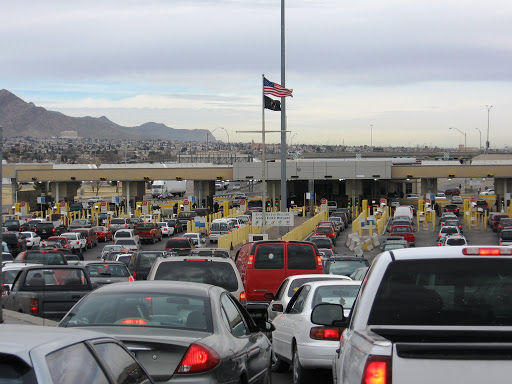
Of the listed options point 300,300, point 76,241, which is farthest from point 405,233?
point 300,300

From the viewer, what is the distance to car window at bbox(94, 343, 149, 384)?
579 centimetres

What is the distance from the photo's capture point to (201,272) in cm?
1648

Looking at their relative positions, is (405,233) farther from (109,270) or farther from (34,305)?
(34,305)

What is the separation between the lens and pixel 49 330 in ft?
17.4

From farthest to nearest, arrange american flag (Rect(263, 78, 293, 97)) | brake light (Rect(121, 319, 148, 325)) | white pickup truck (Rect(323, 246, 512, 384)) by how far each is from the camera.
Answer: american flag (Rect(263, 78, 293, 97)) → brake light (Rect(121, 319, 148, 325)) → white pickup truck (Rect(323, 246, 512, 384))

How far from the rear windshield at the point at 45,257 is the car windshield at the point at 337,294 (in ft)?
60.5

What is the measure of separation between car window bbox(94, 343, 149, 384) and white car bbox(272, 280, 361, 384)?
18.2 ft

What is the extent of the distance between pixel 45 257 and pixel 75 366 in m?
27.9

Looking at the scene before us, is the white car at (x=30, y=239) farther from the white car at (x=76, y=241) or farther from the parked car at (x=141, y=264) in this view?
the parked car at (x=141, y=264)

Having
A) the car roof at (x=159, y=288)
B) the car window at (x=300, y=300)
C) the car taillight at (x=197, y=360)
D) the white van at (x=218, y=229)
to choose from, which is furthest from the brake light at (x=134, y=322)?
the white van at (x=218, y=229)

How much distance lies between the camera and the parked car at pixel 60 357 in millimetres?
4340

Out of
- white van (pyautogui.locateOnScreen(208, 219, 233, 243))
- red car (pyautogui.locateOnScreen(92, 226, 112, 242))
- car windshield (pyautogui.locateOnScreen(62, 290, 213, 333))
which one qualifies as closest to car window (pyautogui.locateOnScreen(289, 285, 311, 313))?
car windshield (pyautogui.locateOnScreen(62, 290, 213, 333))

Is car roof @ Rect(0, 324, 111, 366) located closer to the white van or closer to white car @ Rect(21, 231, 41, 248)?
white car @ Rect(21, 231, 41, 248)

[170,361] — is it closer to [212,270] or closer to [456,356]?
[456,356]
